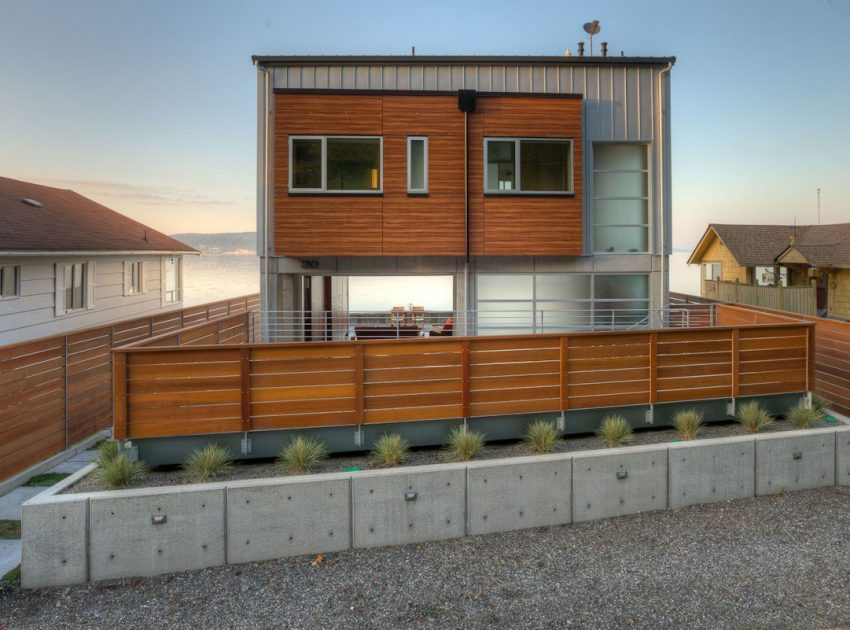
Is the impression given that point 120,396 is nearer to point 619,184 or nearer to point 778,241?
point 619,184

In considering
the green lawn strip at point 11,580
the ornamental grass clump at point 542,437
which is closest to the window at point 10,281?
the green lawn strip at point 11,580

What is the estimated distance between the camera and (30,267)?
12.2 metres

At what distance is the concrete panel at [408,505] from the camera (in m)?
5.55

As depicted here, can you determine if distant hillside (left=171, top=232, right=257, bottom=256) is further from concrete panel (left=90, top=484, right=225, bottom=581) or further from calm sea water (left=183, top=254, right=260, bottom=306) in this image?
concrete panel (left=90, top=484, right=225, bottom=581)

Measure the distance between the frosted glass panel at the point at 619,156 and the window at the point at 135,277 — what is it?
14929 mm

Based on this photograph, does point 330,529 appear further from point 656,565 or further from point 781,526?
point 781,526

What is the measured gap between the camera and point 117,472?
18.2 ft

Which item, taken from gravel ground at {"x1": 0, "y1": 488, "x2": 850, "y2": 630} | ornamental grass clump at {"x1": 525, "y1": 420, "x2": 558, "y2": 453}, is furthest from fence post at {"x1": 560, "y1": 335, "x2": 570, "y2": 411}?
gravel ground at {"x1": 0, "y1": 488, "x2": 850, "y2": 630}

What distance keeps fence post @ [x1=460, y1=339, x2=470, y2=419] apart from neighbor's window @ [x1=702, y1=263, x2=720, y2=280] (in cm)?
2988

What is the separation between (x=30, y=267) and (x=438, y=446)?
11204 mm

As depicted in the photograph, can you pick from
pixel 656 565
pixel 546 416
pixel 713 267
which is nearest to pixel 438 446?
pixel 546 416

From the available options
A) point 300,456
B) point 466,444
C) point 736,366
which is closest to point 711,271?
point 736,366

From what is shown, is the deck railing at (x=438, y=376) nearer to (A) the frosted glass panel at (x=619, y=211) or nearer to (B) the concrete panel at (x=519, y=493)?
(B) the concrete panel at (x=519, y=493)

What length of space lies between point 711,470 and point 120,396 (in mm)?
7068
